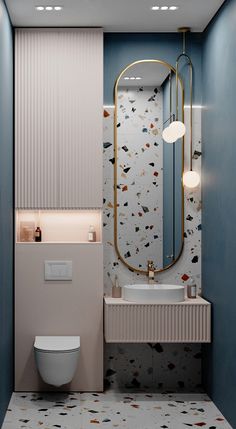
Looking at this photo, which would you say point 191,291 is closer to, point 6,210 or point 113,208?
point 113,208

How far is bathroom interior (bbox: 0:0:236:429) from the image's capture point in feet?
13.3

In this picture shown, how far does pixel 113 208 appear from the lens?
4480mm

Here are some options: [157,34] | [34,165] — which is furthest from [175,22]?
[34,165]

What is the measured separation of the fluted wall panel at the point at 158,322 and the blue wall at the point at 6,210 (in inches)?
28.4

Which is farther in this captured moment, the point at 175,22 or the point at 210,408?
the point at 175,22

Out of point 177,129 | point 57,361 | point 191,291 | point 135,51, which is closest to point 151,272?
point 191,291

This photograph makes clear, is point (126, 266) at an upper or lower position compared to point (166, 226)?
lower

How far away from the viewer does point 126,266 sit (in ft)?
14.7

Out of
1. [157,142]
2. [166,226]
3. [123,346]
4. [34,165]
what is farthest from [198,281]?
[34,165]

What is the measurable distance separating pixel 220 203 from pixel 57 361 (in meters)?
1.55

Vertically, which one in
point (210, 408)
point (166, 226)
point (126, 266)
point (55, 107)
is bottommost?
point (210, 408)

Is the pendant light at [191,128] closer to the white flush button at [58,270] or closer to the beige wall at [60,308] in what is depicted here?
the beige wall at [60,308]

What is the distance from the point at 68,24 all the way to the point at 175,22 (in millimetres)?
802

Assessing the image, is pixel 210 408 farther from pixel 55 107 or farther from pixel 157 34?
pixel 157 34
